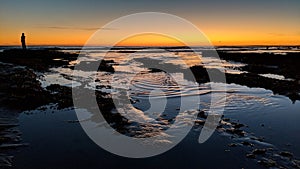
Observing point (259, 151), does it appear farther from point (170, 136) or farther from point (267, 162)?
point (170, 136)

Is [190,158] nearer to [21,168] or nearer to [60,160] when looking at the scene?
[60,160]

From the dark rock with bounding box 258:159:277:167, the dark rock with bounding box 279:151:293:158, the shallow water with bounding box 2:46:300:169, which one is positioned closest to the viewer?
the dark rock with bounding box 258:159:277:167

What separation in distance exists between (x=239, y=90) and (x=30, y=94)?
554 inches

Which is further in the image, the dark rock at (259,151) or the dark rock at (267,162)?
the dark rock at (259,151)

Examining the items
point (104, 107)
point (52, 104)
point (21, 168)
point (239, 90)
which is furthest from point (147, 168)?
Result: point (239, 90)

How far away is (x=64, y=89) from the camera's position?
16359mm

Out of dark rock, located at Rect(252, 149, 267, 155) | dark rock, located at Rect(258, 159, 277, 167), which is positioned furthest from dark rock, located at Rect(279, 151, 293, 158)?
dark rock, located at Rect(258, 159, 277, 167)

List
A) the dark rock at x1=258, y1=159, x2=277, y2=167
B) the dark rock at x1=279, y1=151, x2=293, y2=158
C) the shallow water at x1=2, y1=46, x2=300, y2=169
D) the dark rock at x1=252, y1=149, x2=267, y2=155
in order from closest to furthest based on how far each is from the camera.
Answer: the dark rock at x1=258, y1=159, x2=277, y2=167
the shallow water at x1=2, y1=46, x2=300, y2=169
the dark rock at x1=279, y1=151, x2=293, y2=158
the dark rock at x1=252, y1=149, x2=267, y2=155

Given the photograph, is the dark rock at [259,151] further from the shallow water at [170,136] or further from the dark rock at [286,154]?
the dark rock at [286,154]

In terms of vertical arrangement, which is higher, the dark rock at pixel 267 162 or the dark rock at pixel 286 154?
the dark rock at pixel 286 154

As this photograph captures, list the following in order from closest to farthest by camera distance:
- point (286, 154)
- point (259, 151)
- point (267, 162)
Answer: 1. point (267, 162)
2. point (286, 154)
3. point (259, 151)

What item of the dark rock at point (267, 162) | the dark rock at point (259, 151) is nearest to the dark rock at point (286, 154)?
the dark rock at point (259, 151)

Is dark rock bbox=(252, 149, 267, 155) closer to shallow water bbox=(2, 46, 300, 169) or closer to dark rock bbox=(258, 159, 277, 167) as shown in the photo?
shallow water bbox=(2, 46, 300, 169)

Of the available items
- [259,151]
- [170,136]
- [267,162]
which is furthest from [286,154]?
[170,136]
